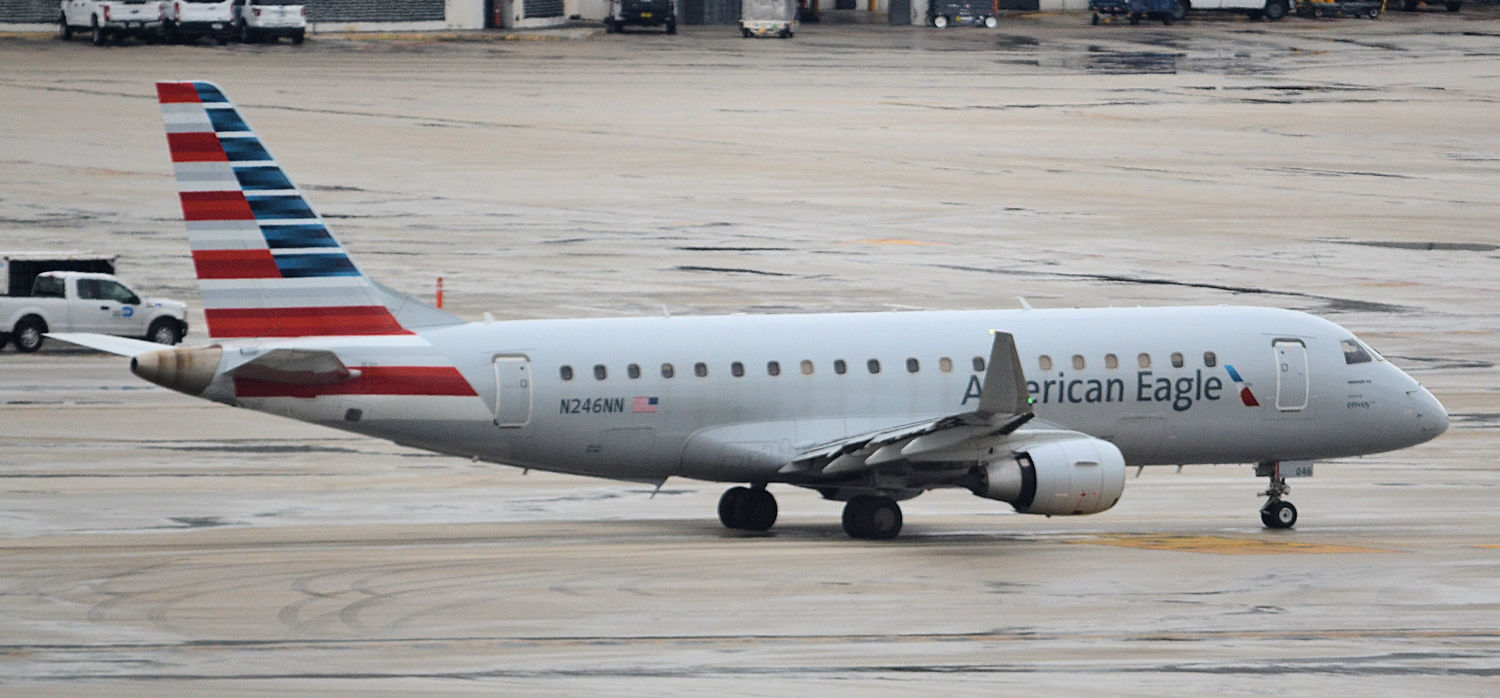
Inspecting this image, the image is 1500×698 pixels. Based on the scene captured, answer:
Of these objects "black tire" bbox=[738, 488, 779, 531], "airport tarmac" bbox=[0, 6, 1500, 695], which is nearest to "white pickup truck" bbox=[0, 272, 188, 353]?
"airport tarmac" bbox=[0, 6, 1500, 695]

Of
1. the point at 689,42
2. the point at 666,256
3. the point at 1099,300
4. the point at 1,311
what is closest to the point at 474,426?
the point at 1,311

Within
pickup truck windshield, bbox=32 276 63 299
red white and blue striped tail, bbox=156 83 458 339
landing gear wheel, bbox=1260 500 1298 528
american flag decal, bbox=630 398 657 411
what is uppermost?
red white and blue striped tail, bbox=156 83 458 339

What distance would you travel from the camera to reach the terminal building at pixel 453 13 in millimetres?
117000

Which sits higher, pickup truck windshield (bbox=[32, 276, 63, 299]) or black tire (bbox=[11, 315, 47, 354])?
pickup truck windshield (bbox=[32, 276, 63, 299])

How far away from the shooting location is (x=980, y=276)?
64.2m

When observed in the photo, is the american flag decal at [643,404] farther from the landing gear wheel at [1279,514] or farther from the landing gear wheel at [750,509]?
the landing gear wheel at [1279,514]

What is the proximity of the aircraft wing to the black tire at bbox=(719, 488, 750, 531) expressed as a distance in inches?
52.7

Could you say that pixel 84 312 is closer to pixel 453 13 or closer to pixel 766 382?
pixel 766 382

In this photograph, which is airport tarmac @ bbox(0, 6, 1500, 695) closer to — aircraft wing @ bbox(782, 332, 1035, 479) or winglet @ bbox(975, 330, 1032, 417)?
aircraft wing @ bbox(782, 332, 1035, 479)

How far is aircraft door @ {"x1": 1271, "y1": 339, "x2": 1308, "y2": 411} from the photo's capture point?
34688 mm

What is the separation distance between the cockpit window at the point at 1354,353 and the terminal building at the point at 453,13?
3645 inches

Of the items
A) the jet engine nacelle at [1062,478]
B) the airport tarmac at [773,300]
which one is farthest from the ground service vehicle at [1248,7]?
the jet engine nacelle at [1062,478]

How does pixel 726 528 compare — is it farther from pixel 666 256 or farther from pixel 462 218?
pixel 462 218

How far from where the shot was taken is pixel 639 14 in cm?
12888
